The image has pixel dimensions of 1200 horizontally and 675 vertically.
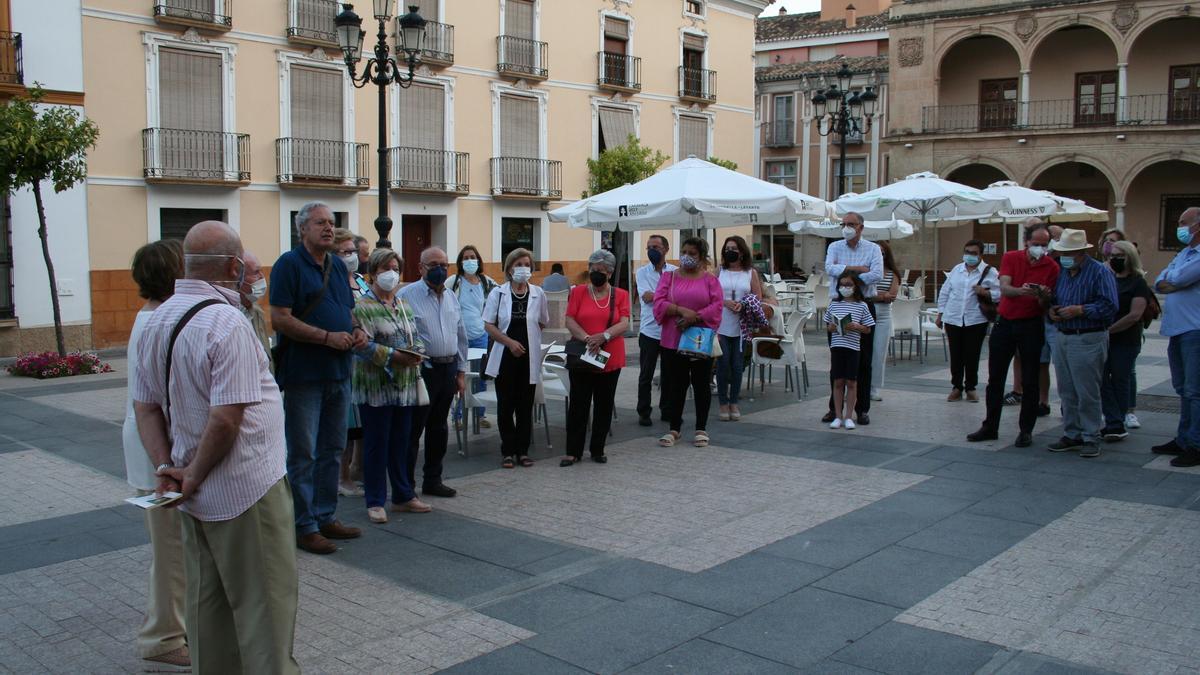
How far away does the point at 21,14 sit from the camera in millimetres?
17344

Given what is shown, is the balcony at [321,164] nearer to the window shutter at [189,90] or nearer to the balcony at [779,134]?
the window shutter at [189,90]

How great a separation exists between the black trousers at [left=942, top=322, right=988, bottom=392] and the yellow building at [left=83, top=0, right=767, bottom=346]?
15314 millimetres

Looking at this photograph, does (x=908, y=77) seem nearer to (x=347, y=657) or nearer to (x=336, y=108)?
(x=336, y=108)

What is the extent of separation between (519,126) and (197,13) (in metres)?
8.97

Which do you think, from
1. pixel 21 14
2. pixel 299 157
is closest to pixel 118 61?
pixel 21 14

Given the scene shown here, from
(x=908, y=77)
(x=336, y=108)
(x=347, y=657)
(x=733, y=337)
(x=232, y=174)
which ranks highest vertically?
(x=908, y=77)

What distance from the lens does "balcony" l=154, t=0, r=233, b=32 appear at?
780 inches

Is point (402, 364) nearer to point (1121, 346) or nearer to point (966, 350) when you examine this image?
point (1121, 346)

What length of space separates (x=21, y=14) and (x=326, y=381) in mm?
15698

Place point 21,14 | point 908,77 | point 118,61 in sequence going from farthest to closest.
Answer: point 908,77, point 118,61, point 21,14

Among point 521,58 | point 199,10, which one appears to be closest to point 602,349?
point 199,10

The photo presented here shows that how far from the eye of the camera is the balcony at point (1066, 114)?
30.6 meters

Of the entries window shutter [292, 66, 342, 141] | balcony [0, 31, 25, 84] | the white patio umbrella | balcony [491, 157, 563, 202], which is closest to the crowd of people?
the white patio umbrella

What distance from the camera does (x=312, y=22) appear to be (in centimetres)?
2250
